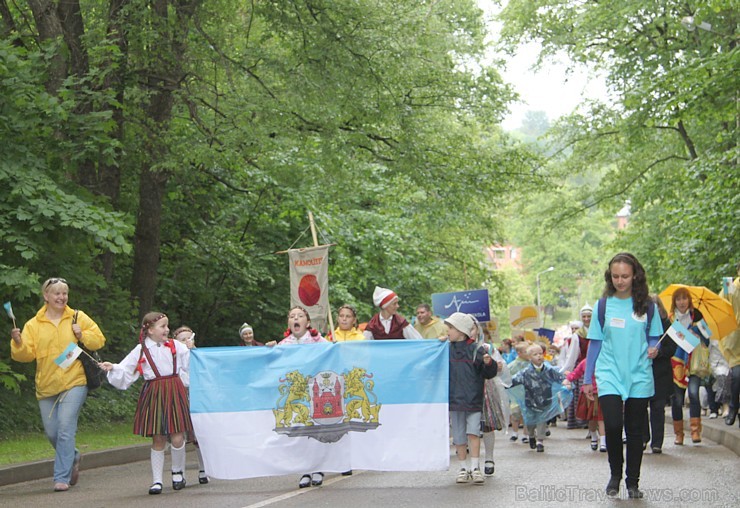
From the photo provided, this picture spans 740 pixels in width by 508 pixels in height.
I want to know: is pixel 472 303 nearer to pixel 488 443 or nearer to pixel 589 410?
pixel 589 410

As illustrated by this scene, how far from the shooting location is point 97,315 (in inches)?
785

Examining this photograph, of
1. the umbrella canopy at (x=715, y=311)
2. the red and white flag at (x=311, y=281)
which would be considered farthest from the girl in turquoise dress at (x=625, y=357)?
the red and white flag at (x=311, y=281)

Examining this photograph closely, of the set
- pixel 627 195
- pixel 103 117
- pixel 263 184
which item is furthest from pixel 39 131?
pixel 627 195

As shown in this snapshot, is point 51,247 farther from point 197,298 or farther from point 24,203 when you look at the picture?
point 197,298

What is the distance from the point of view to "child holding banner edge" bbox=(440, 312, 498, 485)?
1083 centimetres

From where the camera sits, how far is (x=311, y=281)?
66.3ft

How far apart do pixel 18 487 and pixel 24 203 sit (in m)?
4.52

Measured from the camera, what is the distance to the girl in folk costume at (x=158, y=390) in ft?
35.8

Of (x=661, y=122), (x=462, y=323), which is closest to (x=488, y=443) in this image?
(x=462, y=323)

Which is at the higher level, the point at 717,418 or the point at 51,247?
the point at 51,247

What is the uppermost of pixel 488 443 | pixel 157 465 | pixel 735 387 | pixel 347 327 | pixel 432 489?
pixel 347 327

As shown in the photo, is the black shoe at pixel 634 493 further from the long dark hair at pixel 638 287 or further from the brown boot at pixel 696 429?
the brown boot at pixel 696 429

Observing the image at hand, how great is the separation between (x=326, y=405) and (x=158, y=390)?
160 centimetres

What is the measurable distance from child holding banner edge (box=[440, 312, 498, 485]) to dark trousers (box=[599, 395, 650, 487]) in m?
Result: 1.94
